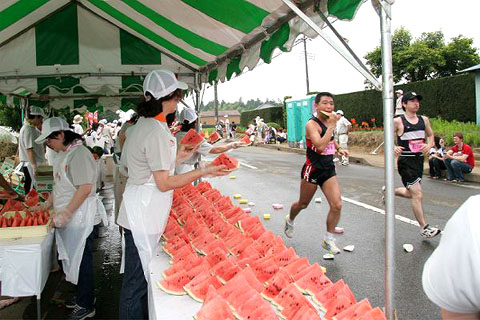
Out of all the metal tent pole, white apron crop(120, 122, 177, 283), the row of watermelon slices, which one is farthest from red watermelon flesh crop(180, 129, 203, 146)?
the metal tent pole

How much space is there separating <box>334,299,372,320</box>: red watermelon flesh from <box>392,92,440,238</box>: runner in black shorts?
172 inches

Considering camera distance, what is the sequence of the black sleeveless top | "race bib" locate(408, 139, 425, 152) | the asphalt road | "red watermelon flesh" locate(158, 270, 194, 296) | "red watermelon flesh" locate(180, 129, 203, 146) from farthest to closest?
"race bib" locate(408, 139, 425, 152) < the black sleeveless top < the asphalt road < "red watermelon flesh" locate(180, 129, 203, 146) < "red watermelon flesh" locate(158, 270, 194, 296)

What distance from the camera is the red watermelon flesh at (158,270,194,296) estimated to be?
2.38m

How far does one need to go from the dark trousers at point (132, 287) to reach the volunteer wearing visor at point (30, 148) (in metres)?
5.00

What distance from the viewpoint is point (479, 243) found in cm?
81

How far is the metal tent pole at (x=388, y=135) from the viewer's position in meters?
2.57

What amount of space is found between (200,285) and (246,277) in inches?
10.2

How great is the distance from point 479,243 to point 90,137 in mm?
16296

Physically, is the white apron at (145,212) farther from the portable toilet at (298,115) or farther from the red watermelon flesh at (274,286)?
the portable toilet at (298,115)

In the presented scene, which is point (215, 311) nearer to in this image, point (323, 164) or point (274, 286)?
point (274, 286)

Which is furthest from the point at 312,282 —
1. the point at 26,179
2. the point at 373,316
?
the point at 26,179

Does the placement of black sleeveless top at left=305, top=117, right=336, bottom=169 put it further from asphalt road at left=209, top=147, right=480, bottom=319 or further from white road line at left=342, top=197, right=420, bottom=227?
white road line at left=342, top=197, right=420, bottom=227

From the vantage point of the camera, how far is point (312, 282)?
7.66 feet

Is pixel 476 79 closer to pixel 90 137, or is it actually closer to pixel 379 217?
pixel 379 217
